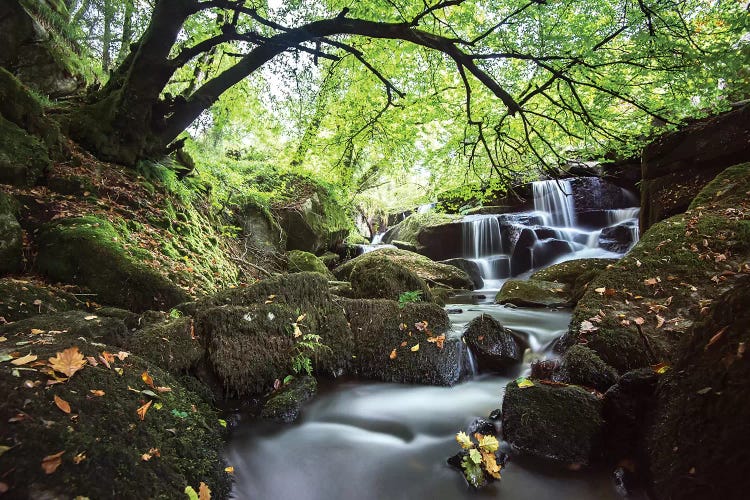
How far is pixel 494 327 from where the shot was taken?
470 centimetres

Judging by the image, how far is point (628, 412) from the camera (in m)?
2.56

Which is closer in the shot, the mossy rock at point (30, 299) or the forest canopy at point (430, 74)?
the mossy rock at point (30, 299)

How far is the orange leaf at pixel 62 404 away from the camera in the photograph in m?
1.69

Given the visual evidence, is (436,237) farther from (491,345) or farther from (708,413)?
(708,413)

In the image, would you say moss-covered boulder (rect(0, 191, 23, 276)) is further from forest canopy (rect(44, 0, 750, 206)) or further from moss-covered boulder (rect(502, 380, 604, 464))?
moss-covered boulder (rect(502, 380, 604, 464))

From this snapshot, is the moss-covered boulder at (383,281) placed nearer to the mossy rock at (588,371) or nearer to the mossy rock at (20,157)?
the mossy rock at (588,371)

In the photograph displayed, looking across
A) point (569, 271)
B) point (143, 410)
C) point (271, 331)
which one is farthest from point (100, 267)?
point (569, 271)

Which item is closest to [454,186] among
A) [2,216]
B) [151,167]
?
[151,167]

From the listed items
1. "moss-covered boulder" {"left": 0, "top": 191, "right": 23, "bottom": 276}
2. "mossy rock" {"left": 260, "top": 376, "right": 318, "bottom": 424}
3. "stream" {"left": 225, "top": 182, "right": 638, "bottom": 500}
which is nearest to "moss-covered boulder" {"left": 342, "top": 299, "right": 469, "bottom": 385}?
"stream" {"left": 225, "top": 182, "right": 638, "bottom": 500}

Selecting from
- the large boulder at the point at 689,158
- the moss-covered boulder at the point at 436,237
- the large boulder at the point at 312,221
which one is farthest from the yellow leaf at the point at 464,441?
the moss-covered boulder at the point at 436,237

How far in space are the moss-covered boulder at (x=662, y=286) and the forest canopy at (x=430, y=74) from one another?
149 centimetres

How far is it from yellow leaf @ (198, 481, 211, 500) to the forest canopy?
195 inches

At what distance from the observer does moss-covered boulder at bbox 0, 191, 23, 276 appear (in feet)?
12.0

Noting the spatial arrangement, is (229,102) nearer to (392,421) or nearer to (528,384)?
(392,421)
